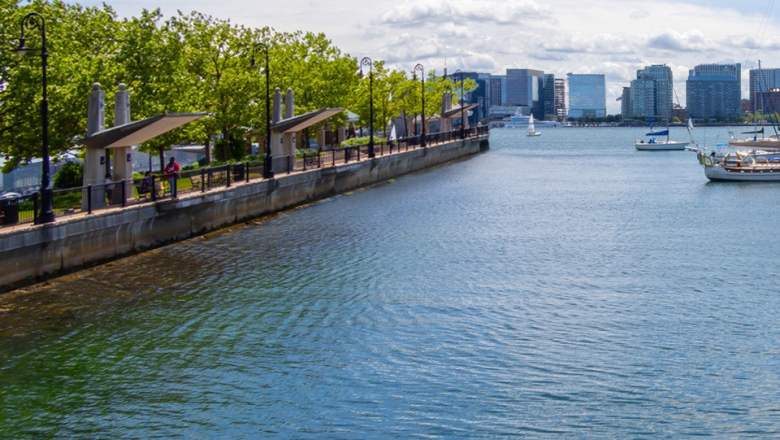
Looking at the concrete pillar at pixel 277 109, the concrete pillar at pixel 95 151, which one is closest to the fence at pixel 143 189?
the concrete pillar at pixel 95 151

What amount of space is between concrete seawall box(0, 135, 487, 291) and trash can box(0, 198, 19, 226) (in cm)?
56

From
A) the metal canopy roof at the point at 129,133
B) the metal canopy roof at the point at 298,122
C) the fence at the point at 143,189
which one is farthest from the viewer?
the metal canopy roof at the point at 298,122

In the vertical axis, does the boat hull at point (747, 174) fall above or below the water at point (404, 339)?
above

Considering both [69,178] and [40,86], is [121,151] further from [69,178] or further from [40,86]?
[69,178]

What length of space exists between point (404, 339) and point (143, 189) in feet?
53.5

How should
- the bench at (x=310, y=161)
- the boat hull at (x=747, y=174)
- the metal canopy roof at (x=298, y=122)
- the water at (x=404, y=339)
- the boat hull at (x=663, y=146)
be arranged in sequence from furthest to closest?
1. the boat hull at (x=663, y=146)
2. the boat hull at (x=747, y=174)
3. the bench at (x=310, y=161)
4. the metal canopy roof at (x=298, y=122)
5. the water at (x=404, y=339)

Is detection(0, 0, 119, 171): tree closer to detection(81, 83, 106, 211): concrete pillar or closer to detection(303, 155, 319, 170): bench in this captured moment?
detection(81, 83, 106, 211): concrete pillar

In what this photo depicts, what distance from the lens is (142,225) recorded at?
33.0m

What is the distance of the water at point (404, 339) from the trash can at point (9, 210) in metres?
2.12

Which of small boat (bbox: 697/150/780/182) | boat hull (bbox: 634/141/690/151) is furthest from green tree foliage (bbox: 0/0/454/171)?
boat hull (bbox: 634/141/690/151)

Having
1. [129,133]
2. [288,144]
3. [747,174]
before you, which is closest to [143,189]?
[129,133]

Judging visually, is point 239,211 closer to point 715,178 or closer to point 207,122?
point 207,122

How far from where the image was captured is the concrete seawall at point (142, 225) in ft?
86.1

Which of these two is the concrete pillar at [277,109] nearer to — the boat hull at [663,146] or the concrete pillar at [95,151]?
the concrete pillar at [95,151]
